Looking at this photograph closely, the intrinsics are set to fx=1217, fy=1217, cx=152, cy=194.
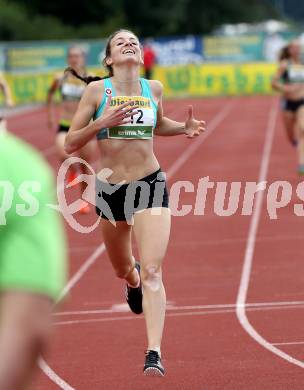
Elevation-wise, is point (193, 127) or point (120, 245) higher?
point (193, 127)

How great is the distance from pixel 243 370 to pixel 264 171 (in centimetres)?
1239

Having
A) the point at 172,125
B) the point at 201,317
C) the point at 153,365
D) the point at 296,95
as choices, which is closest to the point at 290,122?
the point at 296,95

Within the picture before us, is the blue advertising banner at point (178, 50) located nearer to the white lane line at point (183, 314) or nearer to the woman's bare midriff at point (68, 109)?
the woman's bare midriff at point (68, 109)

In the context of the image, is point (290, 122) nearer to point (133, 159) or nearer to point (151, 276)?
point (133, 159)

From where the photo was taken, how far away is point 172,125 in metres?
7.34

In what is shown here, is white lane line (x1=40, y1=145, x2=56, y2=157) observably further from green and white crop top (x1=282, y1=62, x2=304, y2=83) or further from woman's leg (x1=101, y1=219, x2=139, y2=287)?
woman's leg (x1=101, y1=219, x2=139, y2=287)

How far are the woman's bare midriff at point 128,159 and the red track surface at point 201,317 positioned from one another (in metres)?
1.20

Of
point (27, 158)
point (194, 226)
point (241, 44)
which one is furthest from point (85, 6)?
point (27, 158)

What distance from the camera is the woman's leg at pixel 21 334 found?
7.13ft

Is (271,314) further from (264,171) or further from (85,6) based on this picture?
(85,6)

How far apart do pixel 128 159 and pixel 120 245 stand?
0.64m

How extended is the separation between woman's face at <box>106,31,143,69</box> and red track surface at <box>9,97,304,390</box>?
1.87 m

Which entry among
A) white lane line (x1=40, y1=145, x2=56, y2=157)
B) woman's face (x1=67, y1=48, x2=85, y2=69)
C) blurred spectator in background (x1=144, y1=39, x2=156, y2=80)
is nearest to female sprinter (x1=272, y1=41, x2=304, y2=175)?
woman's face (x1=67, y1=48, x2=85, y2=69)

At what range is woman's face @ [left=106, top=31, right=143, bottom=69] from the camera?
279 inches
